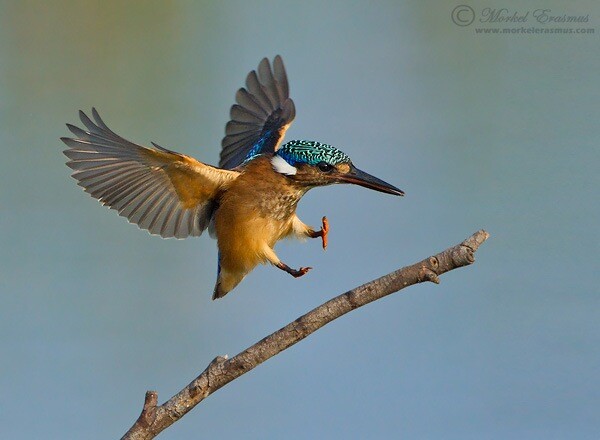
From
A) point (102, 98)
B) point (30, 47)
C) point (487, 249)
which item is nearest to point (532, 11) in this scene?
point (487, 249)

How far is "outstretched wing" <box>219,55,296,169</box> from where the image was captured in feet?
12.6

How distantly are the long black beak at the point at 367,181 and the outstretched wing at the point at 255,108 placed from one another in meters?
0.74

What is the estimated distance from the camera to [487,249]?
3.97 meters

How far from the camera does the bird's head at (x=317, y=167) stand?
3152 mm

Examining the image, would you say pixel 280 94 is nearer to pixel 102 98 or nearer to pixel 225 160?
pixel 225 160

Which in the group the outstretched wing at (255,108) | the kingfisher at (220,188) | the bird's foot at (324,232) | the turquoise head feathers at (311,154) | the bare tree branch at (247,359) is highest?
the outstretched wing at (255,108)

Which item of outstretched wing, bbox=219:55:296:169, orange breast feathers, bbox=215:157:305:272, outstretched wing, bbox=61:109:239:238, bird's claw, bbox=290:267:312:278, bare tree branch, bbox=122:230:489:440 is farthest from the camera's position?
outstretched wing, bbox=219:55:296:169

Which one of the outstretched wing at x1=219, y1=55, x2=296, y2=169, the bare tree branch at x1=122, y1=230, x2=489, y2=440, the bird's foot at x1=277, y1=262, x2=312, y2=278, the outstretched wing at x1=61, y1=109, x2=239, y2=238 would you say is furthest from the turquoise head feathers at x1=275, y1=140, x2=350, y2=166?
the bare tree branch at x1=122, y1=230, x2=489, y2=440

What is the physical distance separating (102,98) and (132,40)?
0.42m

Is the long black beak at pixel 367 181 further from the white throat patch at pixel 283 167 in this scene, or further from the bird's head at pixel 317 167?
the white throat patch at pixel 283 167

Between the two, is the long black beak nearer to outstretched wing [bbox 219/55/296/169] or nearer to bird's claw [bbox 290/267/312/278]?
bird's claw [bbox 290/267/312/278]

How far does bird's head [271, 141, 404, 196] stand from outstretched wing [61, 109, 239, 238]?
173 millimetres

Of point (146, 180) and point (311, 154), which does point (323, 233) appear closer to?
point (311, 154)

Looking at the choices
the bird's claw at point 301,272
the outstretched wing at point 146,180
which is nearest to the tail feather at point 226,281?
the outstretched wing at point 146,180
